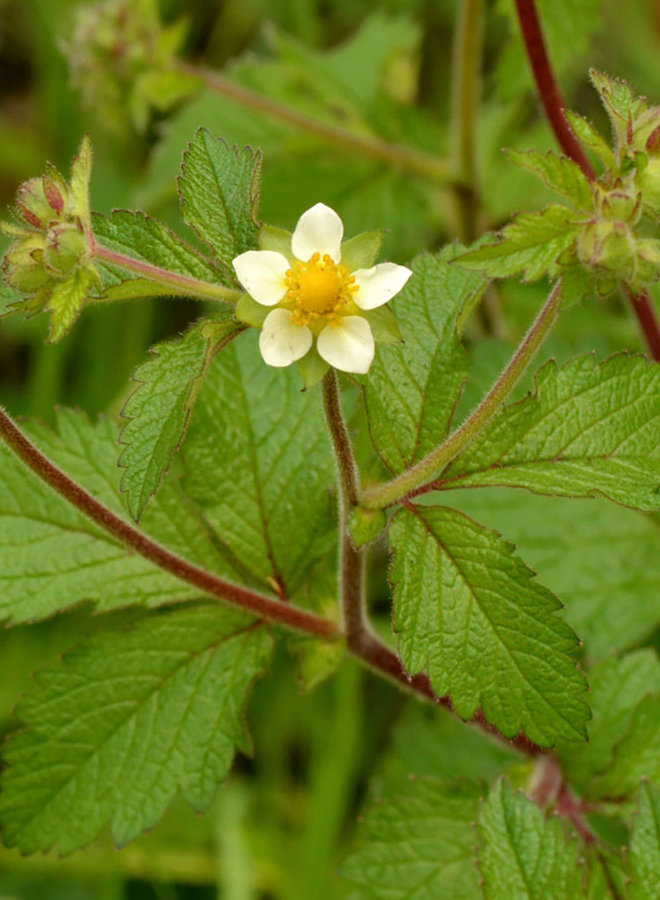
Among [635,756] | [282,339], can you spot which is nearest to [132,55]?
[282,339]

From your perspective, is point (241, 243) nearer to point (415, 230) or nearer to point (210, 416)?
point (210, 416)

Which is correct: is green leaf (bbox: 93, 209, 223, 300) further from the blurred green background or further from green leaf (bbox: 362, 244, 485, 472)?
the blurred green background

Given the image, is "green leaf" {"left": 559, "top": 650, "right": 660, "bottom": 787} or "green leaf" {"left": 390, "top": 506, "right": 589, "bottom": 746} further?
"green leaf" {"left": 559, "top": 650, "right": 660, "bottom": 787}

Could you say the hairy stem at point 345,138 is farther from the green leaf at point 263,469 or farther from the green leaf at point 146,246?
the green leaf at point 146,246

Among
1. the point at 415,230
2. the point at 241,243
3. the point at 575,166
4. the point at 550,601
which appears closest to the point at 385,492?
the point at 550,601

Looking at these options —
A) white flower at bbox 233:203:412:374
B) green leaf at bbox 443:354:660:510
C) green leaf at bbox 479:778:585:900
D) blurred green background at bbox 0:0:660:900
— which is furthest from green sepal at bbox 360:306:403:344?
blurred green background at bbox 0:0:660:900

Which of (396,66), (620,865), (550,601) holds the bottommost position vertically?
(620,865)
